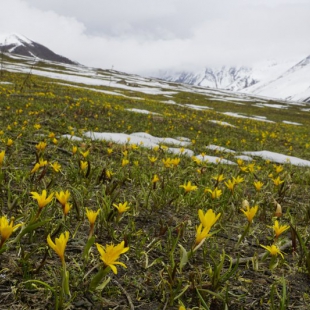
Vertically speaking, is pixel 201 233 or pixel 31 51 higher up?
pixel 31 51

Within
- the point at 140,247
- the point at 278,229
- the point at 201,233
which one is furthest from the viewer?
the point at 140,247

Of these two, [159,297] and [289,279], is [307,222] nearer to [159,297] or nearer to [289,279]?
[289,279]

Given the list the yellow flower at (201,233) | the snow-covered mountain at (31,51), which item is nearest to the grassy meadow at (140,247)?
the yellow flower at (201,233)

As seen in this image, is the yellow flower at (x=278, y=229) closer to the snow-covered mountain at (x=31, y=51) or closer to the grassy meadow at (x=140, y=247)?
the grassy meadow at (x=140, y=247)

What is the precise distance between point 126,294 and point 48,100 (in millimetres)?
11418

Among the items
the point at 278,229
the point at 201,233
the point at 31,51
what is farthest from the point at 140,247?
the point at 31,51

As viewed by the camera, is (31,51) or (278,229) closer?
(278,229)

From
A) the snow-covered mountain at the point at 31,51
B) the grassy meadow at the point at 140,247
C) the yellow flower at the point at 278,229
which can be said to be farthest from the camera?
the snow-covered mountain at the point at 31,51

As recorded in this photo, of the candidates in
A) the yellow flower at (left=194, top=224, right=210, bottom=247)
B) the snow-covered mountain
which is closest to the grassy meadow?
the yellow flower at (left=194, top=224, right=210, bottom=247)

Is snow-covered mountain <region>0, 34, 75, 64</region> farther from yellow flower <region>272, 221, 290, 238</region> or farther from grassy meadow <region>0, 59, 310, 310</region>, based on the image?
yellow flower <region>272, 221, 290, 238</region>

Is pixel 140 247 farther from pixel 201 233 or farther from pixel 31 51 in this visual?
pixel 31 51

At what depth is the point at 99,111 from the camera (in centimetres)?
1157

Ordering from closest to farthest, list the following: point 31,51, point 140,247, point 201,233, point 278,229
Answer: point 201,233 → point 278,229 → point 140,247 → point 31,51

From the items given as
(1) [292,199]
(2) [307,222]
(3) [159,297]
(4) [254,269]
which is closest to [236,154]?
(1) [292,199]
